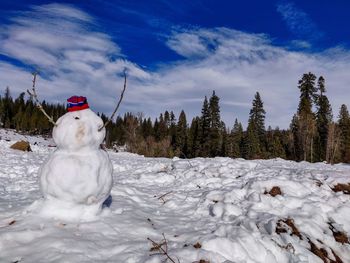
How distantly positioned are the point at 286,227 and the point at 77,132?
139 inches

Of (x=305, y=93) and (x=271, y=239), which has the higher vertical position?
(x=305, y=93)

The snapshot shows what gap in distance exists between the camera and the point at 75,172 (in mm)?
4523

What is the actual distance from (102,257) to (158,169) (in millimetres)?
6916

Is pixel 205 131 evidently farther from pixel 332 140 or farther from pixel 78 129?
pixel 78 129

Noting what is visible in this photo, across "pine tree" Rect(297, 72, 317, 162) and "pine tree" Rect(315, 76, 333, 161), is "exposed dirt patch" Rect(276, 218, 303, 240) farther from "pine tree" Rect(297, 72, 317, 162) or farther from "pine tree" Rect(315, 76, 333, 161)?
"pine tree" Rect(315, 76, 333, 161)

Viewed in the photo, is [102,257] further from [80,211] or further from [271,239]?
[271,239]

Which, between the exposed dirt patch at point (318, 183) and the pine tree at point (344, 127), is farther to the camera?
the pine tree at point (344, 127)

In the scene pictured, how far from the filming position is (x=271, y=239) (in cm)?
478

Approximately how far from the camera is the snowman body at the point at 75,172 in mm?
4516

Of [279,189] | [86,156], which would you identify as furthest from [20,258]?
[279,189]

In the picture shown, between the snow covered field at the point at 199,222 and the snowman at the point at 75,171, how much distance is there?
0.24 metres

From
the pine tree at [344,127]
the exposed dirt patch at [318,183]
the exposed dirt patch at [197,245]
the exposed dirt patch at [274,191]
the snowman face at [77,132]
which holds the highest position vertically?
the pine tree at [344,127]

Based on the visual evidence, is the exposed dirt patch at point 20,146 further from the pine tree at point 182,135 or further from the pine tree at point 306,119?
the pine tree at point 182,135

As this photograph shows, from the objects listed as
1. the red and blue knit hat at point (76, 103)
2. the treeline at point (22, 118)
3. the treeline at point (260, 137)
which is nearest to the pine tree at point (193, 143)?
the treeline at point (260, 137)
